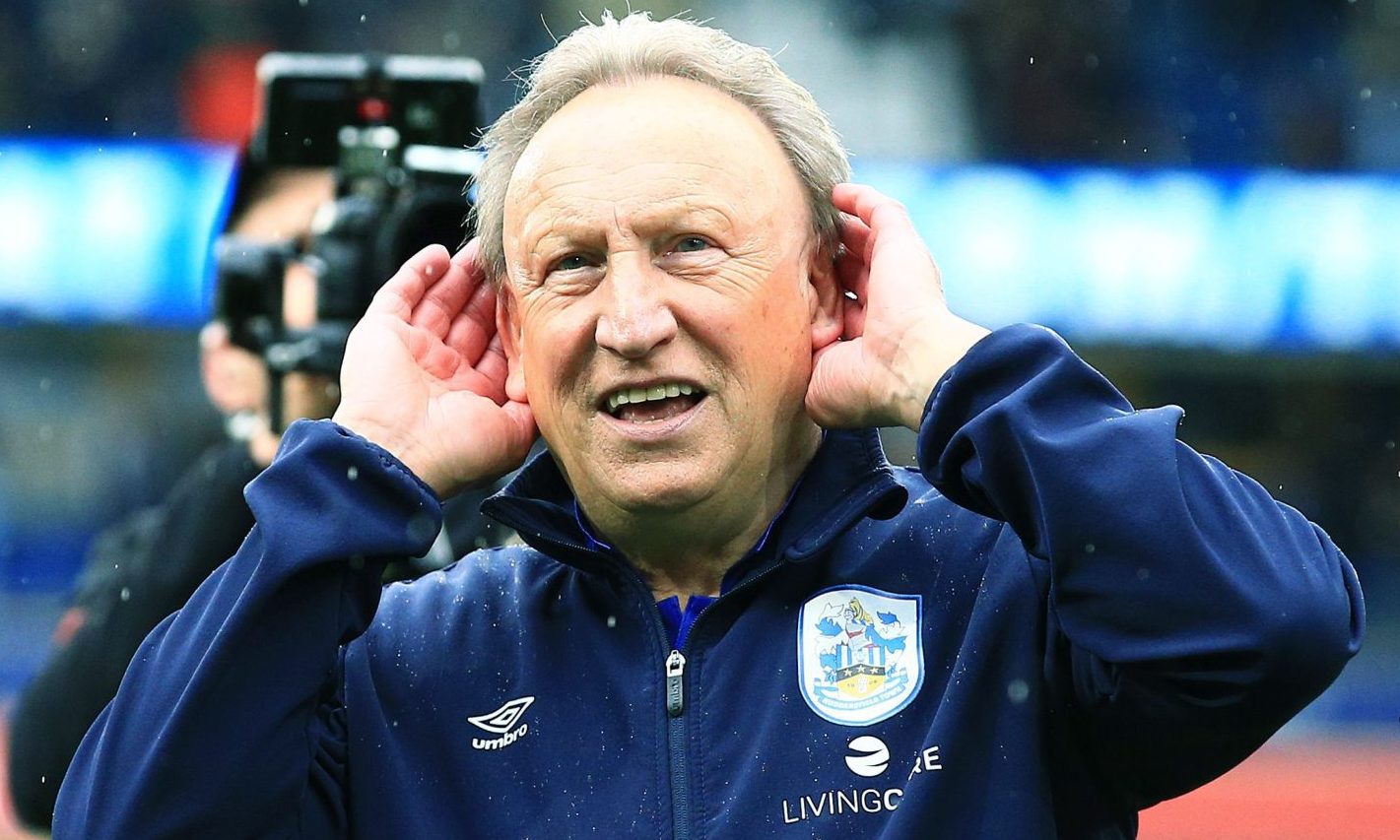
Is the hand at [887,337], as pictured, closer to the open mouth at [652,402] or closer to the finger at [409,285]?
the open mouth at [652,402]

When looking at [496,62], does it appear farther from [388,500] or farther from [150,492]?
[388,500]

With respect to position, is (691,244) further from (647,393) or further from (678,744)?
(678,744)

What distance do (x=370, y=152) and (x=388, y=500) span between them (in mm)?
1013

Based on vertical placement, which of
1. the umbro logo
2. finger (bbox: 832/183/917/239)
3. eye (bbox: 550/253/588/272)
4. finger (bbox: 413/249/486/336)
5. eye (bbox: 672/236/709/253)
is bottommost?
the umbro logo

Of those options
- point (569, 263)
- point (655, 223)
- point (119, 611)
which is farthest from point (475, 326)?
point (119, 611)

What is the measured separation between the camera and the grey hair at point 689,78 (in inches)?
84.0

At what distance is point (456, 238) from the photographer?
8.80ft

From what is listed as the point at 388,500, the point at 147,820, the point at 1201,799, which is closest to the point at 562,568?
the point at 388,500

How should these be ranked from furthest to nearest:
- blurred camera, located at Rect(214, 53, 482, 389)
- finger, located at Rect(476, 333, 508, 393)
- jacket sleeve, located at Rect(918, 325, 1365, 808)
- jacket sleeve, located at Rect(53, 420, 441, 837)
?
1. blurred camera, located at Rect(214, 53, 482, 389)
2. finger, located at Rect(476, 333, 508, 393)
3. jacket sleeve, located at Rect(53, 420, 441, 837)
4. jacket sleeve, located at Rect(918, 325, 1365, 808)

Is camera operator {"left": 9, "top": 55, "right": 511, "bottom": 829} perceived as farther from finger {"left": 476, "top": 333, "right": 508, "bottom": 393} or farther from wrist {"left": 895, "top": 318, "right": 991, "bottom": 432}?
wrist {"left": 895, "top": 318, "right": 991, "bottom": 432}

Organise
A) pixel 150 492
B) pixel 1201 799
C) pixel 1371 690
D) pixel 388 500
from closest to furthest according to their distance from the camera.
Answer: pixel 388 500
pixel 1201 799
pixel 1371 690
pixel 150 492

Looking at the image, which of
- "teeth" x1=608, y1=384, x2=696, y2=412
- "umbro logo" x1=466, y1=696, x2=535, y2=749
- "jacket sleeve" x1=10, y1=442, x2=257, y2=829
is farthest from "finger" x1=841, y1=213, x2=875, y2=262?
"jacket sleeve" x1=10, y1=442, x2=257, y2=829

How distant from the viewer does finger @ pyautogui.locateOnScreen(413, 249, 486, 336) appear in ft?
7.43

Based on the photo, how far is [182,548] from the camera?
9.16 ft
